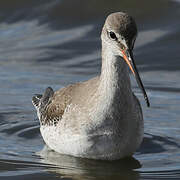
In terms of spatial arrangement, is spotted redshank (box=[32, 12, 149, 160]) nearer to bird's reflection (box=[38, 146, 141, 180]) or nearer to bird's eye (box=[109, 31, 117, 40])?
bird's eye (box=[109, 31, 117, 40])

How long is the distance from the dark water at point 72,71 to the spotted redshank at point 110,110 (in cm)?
30

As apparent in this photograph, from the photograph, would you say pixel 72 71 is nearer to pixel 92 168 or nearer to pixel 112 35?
pixel 92 168

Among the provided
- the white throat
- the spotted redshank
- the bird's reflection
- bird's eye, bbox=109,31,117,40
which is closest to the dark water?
the bird's reflection

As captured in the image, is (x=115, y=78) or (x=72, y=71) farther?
(x=72, y=71)

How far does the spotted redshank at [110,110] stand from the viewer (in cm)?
764

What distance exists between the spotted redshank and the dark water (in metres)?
0.30

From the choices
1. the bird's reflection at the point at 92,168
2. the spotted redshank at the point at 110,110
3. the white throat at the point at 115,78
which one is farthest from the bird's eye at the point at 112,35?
the bird's reflection at the point at 92,168

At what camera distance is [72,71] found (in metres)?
12.4

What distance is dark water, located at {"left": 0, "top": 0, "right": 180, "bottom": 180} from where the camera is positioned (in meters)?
8.33

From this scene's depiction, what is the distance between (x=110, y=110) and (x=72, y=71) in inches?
180

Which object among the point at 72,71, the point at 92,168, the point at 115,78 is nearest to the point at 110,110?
the point at 115,78

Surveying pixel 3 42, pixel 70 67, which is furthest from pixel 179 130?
pixel 3 42

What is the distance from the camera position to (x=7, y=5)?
622 inches

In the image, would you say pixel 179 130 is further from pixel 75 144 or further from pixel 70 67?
pixel 70 67
